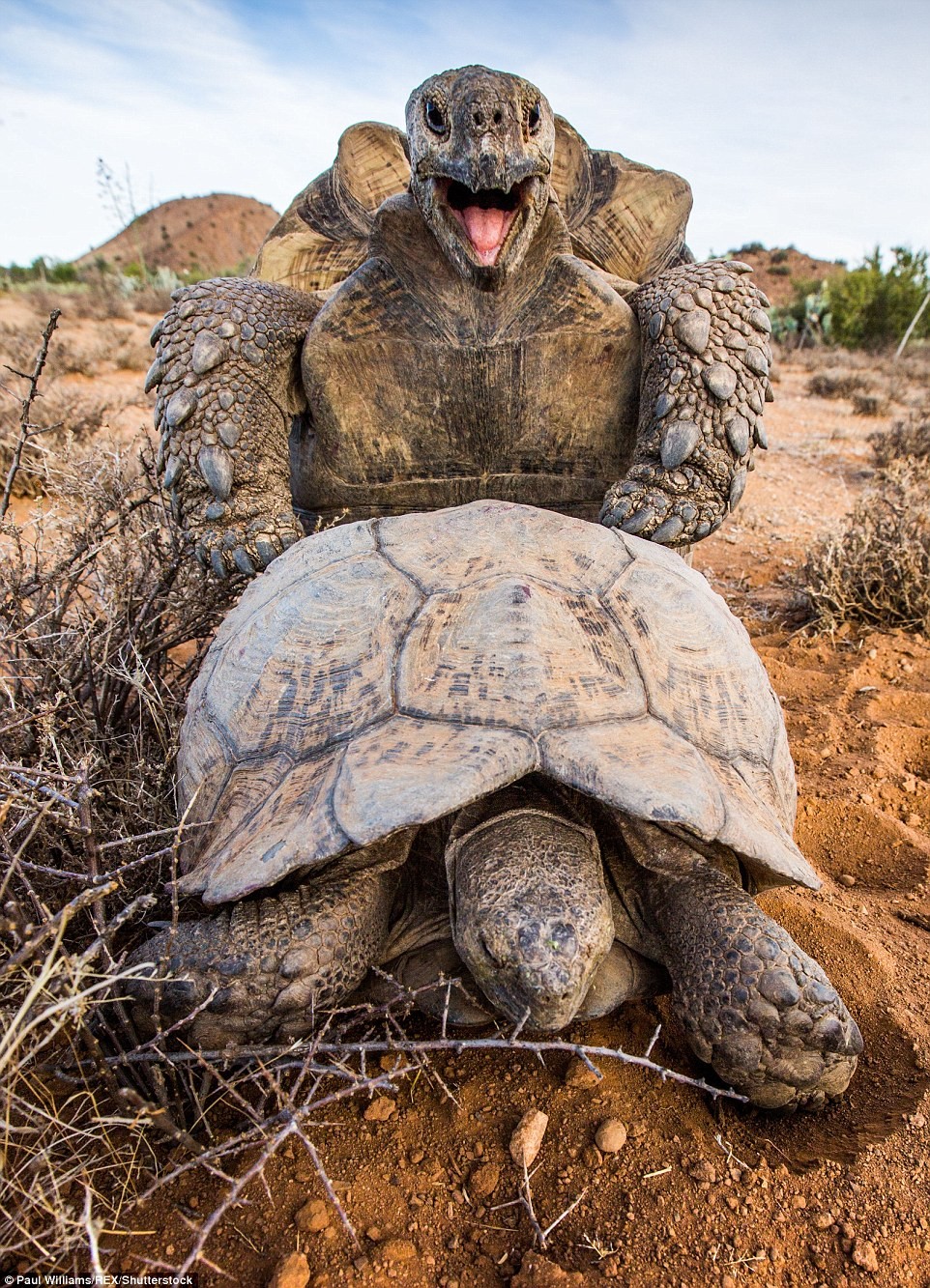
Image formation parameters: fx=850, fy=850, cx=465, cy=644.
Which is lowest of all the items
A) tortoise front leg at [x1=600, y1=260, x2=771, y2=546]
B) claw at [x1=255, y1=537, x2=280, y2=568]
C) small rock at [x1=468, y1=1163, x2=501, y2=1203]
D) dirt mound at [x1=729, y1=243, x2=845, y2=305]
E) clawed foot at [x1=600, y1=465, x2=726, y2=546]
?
small rock at [x1=468, y1=1163, x2=501, y2=1203]

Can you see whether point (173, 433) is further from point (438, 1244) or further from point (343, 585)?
point (438, 1244)

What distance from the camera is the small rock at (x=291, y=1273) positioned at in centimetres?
119

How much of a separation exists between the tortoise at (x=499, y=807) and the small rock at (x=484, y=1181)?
0.24 m

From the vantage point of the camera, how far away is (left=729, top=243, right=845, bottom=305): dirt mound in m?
31.3

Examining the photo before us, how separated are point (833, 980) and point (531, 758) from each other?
928 millimetres

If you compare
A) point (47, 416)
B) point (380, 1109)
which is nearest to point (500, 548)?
point (380, 1109)

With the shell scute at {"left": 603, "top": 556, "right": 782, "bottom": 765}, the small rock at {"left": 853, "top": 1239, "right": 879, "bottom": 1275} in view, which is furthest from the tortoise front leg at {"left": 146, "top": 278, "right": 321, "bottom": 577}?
the small rock at {"left": 853, "top": 1239, "right": 879, "bottom": 1275}

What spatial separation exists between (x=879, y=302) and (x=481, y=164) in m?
19.0

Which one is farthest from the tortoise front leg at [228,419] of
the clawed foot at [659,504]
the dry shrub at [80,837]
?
the clawed foot at [659,504]

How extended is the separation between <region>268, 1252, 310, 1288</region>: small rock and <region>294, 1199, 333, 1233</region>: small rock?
0.05 metres

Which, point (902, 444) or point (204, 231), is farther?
point (204, 231)

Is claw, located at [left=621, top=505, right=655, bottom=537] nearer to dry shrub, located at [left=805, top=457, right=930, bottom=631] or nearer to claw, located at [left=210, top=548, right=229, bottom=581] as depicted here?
claw, located at [left=210, top=548, right=229, bottom=581]

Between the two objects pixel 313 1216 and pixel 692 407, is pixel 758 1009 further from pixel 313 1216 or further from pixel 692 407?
Answer: pixel 692 407

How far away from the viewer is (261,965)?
1469mm
